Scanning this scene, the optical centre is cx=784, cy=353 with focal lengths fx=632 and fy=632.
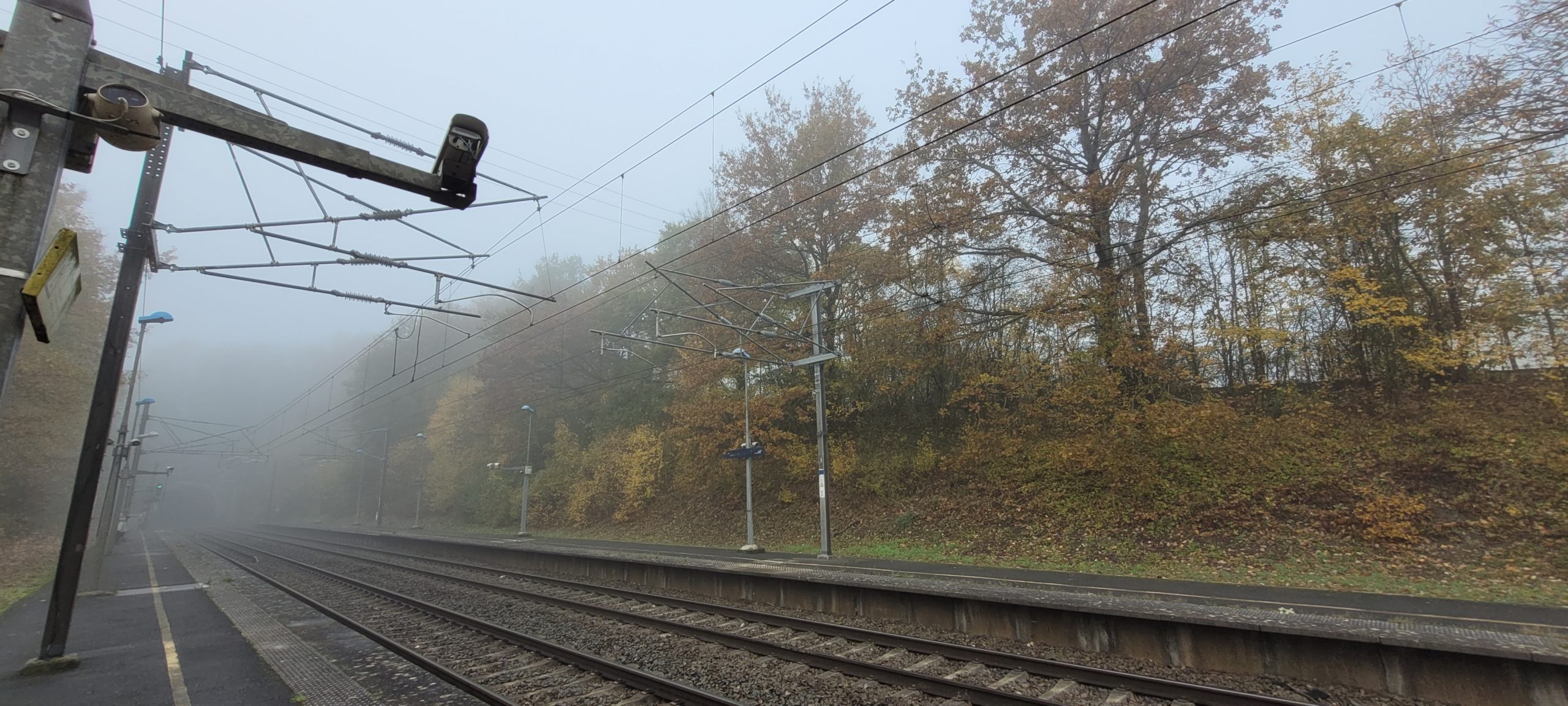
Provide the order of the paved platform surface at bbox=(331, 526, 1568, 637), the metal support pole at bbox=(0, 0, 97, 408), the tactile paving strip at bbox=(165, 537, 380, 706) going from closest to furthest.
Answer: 1. the metal support pole at bbox=(0, 0, 97, 408)
2. the tactile paving strip at bbox=(165, 537, 380, 706)
3. the paved platform surface at bbox=(331, 526, 1568, 637)

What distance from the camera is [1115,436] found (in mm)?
18047

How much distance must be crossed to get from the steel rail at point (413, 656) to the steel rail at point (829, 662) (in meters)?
3.29

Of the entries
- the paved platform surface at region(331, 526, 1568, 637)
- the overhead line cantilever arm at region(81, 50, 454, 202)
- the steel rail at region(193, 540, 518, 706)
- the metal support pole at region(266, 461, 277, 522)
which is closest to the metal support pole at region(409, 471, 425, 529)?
the steel rail at region(193, 540, 518, 706)

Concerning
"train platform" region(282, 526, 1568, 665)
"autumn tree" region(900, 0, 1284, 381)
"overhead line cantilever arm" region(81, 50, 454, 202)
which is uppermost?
"autumn tree" region(900, 0, 1284, 381)

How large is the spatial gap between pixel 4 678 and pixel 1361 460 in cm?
2488

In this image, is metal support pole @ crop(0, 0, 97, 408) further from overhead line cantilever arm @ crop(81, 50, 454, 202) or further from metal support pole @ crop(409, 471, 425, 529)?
metal support pole @ crop(409, 471, 425, 529)

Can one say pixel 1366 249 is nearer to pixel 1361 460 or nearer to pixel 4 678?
pixel 1361 460

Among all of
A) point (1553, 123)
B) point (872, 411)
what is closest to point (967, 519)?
point (872, 411)

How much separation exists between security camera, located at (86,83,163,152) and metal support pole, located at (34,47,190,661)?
711 cm

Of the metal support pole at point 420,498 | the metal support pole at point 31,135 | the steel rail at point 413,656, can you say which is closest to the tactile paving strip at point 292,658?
the steel rail at point 413,656

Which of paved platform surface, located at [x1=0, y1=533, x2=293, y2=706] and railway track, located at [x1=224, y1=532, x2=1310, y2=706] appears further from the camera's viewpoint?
paved platform surface, located at [x1=0, y1=533, x2=293, y2=706]

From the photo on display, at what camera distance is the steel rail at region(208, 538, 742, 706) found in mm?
6801

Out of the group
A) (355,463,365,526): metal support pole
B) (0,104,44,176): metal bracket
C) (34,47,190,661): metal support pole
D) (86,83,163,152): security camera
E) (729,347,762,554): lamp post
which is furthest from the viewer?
(355,463,365,526): metal support pole

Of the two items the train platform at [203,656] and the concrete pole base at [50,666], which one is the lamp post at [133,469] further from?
the concrete pole base at [50,666]
